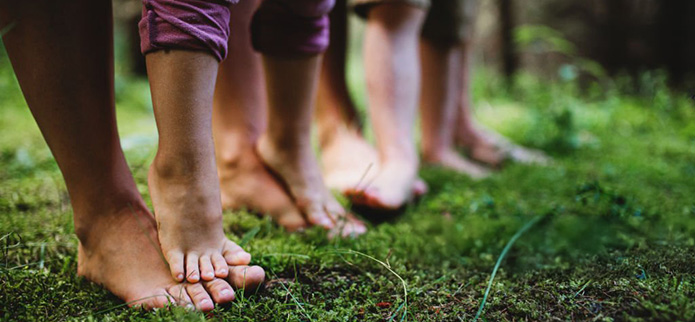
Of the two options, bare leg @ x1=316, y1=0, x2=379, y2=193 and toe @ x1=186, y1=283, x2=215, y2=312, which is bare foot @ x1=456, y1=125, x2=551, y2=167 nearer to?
bare leg @ x1=316, y1=0, x2=379, y2=193

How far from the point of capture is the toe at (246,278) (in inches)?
36.8

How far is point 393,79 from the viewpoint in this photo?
186cm

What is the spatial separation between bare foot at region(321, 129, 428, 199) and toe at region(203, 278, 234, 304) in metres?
0.95

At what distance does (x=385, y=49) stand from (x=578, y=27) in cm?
471

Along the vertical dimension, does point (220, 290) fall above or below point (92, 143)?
below

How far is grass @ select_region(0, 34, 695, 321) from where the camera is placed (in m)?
0.89

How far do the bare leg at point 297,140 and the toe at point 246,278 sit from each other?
44 centimetres

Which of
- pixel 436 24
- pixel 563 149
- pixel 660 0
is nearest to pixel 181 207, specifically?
pixel 436 24

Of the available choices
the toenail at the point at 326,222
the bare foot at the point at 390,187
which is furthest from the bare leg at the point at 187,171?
the bare foot at the point at 390,187

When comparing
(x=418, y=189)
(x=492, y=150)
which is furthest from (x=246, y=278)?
(x=492, y=150)

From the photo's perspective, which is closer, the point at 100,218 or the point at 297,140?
the point at 100,218

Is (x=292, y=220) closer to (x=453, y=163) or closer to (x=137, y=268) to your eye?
(x=137, y=268)

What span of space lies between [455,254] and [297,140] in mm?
609

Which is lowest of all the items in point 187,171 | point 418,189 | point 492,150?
point 492,150
